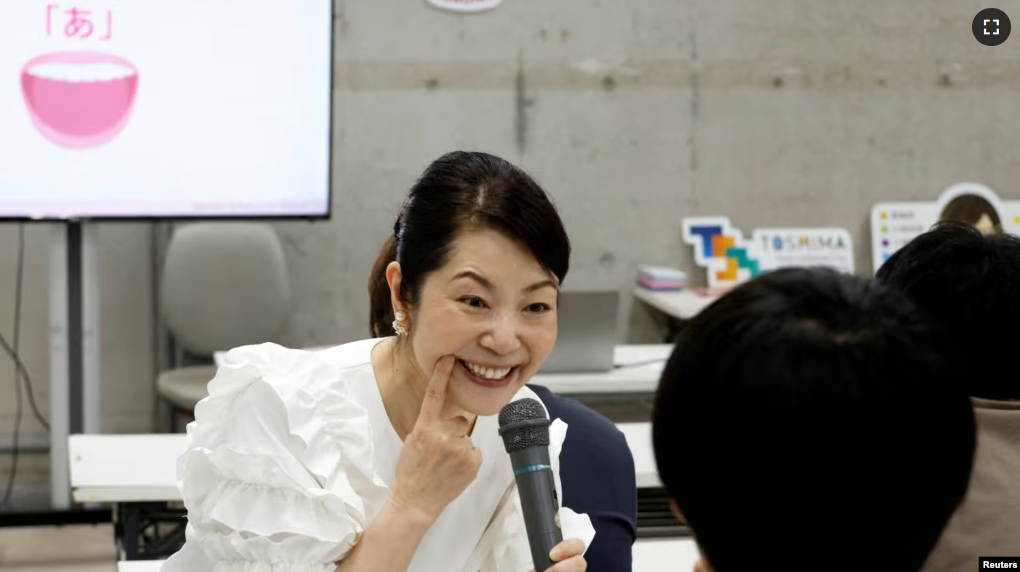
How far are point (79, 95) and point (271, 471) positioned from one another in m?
3.03

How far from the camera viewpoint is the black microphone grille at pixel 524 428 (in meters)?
1.42

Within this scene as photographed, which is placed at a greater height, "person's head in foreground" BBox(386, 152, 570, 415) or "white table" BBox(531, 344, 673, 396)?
"person's head in foreground" BBox(386, 152, 570, 415)

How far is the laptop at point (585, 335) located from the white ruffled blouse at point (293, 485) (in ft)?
5.67

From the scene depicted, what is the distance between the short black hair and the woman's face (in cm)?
49

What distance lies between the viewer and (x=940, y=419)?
82cm

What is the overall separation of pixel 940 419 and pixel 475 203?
2.81 ft

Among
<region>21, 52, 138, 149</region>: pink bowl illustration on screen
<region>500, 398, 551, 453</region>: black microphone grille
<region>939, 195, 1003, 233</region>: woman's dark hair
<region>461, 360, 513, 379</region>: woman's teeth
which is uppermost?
<region>21, 52, 138, 149</region>: pink bowl illustration on screen

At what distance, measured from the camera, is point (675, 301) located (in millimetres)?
4680

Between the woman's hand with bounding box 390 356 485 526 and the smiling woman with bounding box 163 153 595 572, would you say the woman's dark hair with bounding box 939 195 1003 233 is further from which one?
the woman's hand with bounding box 390 356 485 526

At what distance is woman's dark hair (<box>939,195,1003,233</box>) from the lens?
205 inches

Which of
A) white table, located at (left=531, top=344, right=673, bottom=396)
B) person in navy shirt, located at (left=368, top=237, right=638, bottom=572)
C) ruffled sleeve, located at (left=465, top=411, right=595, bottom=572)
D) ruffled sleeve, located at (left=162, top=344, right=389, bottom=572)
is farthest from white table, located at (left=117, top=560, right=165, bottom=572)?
white table, located at (left=531, top=344, right=673, bottom=396)

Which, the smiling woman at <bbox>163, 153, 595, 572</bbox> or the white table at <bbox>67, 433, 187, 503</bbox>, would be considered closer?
the smiling woman at <bbox>163, 153, 595, 572</bbox>

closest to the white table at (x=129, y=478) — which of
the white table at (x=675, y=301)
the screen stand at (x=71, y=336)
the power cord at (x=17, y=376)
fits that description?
the screen stand at (x=71, y=336)

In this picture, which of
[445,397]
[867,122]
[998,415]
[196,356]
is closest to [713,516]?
[998,415]
